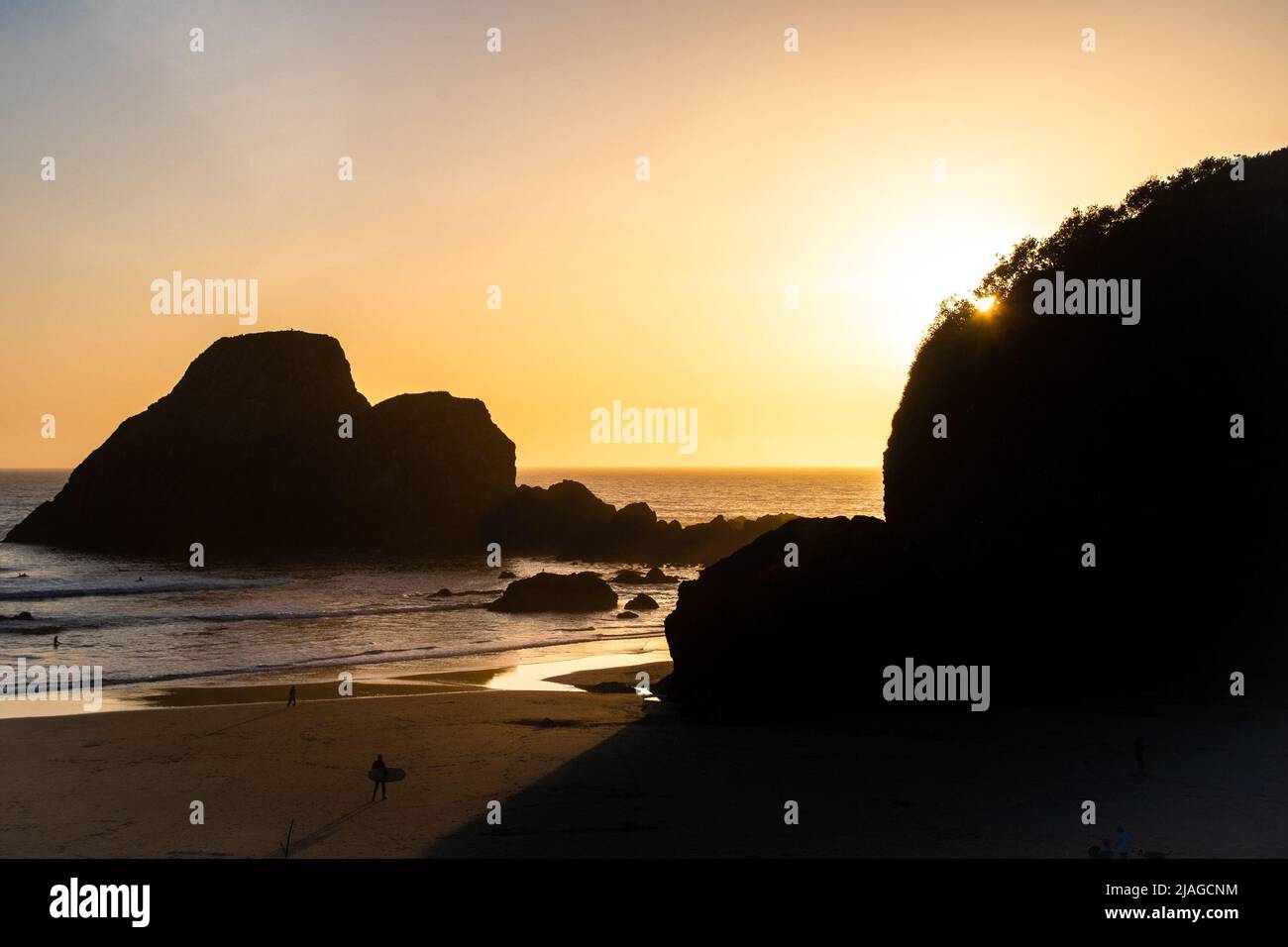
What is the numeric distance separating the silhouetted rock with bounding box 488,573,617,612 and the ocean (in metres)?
1.66

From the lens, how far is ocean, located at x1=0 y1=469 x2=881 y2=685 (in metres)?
44.7

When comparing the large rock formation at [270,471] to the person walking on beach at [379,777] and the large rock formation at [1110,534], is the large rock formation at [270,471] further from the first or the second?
the person walking on beach at [379,777]

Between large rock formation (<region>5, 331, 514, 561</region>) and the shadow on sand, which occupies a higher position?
large rock formation (<region>5, 331, 514, 561</region>)

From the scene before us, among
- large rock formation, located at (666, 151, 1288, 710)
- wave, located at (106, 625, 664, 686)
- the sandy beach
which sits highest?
large rock formation, located at (666, 151, 1288, 710)

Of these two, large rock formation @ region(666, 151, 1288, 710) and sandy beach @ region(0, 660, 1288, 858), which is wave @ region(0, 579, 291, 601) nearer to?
sandy beach @ region(0, 660, 1288, 858)

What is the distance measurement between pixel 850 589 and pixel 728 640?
3.89 metres

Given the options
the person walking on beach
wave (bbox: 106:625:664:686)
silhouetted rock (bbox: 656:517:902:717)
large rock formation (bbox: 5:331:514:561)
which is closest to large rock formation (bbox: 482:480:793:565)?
large rock formation (bbox: 5:331:514:561)

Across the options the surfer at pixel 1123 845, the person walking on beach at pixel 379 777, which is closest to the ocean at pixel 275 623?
the person walking on beach at pixel 379 777

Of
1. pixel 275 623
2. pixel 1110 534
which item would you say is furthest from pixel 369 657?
pixel 1110 534

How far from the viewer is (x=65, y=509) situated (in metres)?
115

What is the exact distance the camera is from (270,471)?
11381 centimetres

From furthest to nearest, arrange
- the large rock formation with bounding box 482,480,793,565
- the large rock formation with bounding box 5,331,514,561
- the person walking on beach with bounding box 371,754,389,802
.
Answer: the large rock formation with bounding box 5,331,514,561 → the large rock formation with bounding box 482,480,793,565 → the person walking on beach with bounding box 371,754,389,802

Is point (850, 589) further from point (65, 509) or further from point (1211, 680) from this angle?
point (65, 509)
